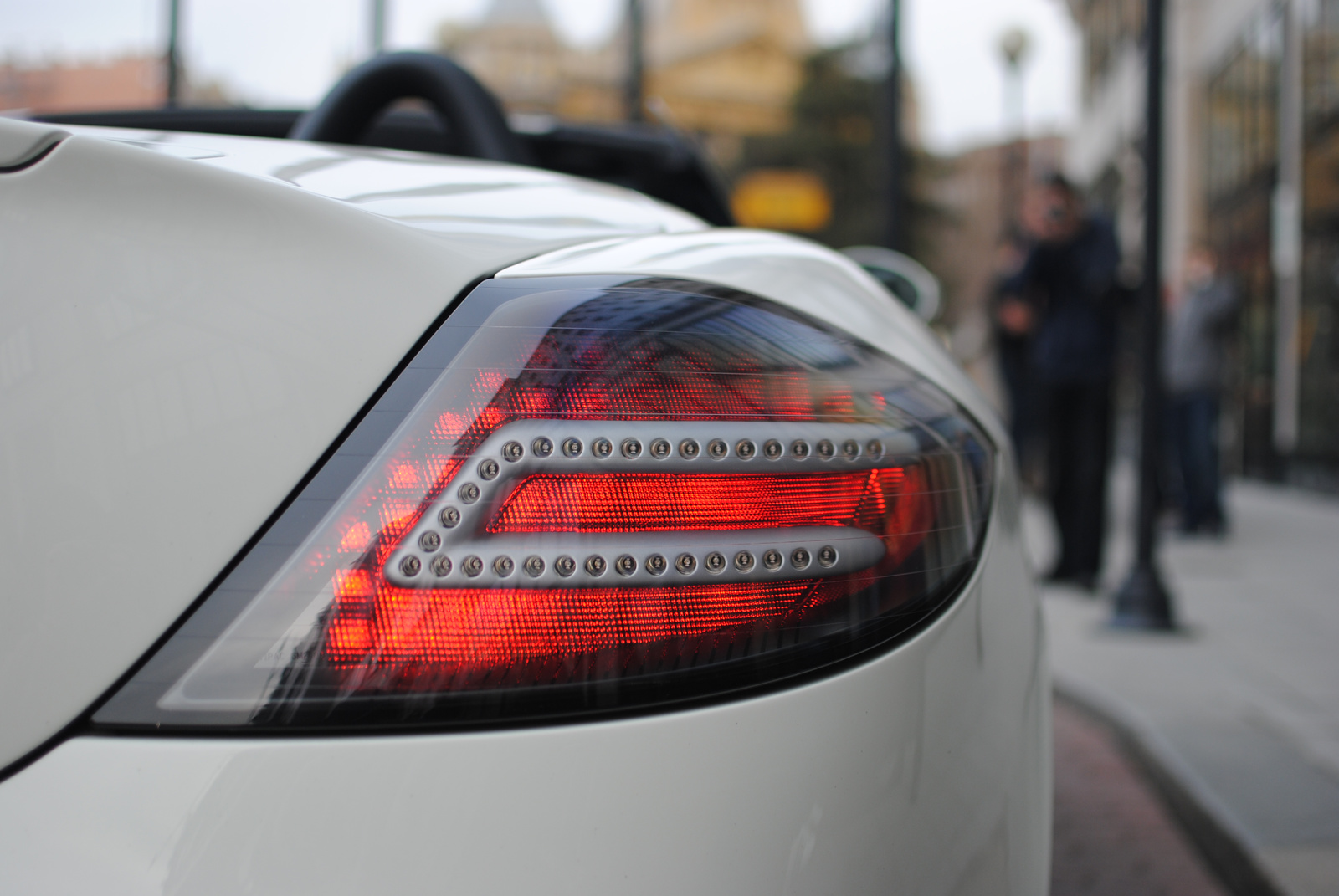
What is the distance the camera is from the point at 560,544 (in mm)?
860

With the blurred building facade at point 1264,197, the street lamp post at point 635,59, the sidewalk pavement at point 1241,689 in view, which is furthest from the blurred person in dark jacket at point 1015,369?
the street lamp post at point 635,59

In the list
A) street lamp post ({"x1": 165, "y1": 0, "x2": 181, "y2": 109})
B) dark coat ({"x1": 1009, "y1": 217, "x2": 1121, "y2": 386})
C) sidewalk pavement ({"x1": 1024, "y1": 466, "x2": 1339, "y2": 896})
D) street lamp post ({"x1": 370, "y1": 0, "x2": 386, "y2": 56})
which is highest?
street lamp post ({"x1": 370, "y1": 0, "x2": 386, "y2": 56})

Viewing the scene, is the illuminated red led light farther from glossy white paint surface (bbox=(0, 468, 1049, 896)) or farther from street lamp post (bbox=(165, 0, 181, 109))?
street lamp post (bbox=(165, 0, 181, 109))

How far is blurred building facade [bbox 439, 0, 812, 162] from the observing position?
2528 centimetres

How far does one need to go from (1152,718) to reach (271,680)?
326cm

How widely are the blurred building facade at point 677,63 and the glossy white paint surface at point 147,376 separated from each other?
13.5 meters

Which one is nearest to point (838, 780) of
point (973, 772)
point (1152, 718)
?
point (973, 772)

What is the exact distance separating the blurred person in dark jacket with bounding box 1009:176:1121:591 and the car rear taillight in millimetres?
5153

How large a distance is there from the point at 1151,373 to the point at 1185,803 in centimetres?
264

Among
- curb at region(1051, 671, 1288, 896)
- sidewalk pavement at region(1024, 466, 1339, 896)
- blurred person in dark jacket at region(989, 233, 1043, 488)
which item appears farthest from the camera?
blurred person in dark jacket at region(989, 233, 1043, 488)

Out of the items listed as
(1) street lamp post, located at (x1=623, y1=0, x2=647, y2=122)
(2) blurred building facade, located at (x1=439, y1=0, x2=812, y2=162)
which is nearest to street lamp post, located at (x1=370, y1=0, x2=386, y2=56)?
(2) blurred building facade, located at (x1=439, y1=0, x2=812, y2=162)

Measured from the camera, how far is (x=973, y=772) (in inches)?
38.8

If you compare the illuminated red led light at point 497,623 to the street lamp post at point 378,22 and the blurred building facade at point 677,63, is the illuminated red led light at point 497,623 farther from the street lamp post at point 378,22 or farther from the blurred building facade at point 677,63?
the blurred building facade at point 677,63

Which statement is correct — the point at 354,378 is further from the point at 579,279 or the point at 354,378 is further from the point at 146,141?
the point at 146,141
